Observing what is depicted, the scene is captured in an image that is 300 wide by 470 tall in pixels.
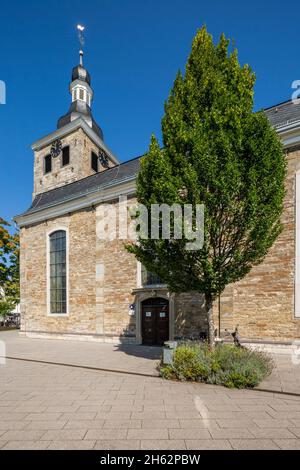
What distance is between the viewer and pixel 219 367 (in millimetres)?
7332

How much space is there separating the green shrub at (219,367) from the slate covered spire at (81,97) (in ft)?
85.8

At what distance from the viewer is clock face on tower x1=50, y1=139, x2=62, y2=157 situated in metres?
26.2

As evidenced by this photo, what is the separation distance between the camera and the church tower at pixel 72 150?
985 inches

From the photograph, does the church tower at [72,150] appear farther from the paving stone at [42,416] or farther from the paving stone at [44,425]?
the paving stone at [44,425]

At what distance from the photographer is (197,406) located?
5809 millimetres

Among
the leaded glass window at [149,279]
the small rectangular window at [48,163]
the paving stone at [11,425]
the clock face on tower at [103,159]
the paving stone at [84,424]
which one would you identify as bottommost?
the paving stone at [11,425]

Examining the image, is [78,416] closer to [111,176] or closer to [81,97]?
[111,176]

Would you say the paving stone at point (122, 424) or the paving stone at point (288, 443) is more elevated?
the paving stone at point (288, 443)

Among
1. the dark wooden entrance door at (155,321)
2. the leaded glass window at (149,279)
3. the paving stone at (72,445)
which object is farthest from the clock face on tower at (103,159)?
the paving stone at (72,445)

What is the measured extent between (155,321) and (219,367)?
23.8ft

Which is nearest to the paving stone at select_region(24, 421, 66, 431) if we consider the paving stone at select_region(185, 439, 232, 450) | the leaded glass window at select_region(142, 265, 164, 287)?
the paving stone at select_region(185, 439, 232, 450)

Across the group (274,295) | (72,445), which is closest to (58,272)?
(274,295)

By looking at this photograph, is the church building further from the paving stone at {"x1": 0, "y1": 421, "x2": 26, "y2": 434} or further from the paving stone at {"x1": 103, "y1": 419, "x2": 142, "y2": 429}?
the paving stone at {"x1": 0, "y1": 421, "x2": 26, "y2": 434}

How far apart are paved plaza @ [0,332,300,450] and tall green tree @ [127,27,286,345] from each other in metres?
2.45
